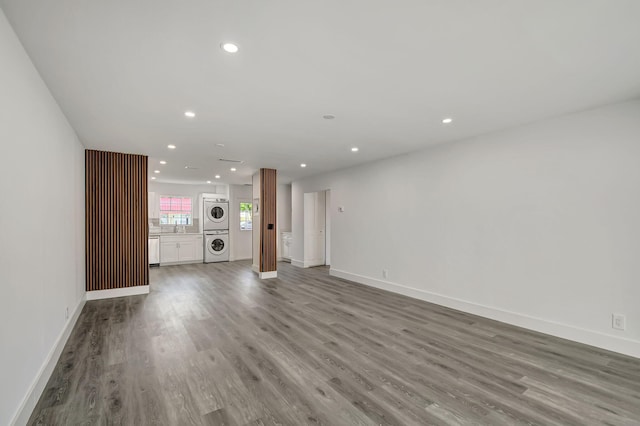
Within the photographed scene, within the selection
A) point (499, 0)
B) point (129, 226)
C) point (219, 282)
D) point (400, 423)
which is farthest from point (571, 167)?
point (129, 226)

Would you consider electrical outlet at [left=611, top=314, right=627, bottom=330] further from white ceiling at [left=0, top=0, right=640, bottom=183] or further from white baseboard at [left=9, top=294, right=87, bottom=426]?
white baseboard at [left=9, top=294, right=87, bottom=426]

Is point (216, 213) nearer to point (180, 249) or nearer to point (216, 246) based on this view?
point (216, 246)

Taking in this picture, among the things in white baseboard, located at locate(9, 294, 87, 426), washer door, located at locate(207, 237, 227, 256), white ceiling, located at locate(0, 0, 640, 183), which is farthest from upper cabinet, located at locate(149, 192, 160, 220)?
white baseboard, located at locate(9, 294, 87, 426)

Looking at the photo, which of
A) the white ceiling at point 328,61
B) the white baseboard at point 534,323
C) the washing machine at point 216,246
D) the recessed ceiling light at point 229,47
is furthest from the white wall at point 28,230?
the washing machine at point 216,246

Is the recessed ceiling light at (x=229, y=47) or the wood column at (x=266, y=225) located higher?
the recessed ceiling light at (x=229, y=47)

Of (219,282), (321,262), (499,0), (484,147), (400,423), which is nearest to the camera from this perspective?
(499,0)

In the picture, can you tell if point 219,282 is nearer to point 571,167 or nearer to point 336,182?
point 336,182

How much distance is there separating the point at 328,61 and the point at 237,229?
26.7 ft

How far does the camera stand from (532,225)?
3.56 m

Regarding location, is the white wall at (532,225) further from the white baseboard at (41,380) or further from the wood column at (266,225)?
the white baseboard at (41,380)

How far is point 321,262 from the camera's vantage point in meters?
8.55

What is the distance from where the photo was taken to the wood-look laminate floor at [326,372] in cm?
198

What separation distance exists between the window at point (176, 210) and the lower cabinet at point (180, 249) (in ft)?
3.43

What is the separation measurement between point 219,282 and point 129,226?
2.05m
